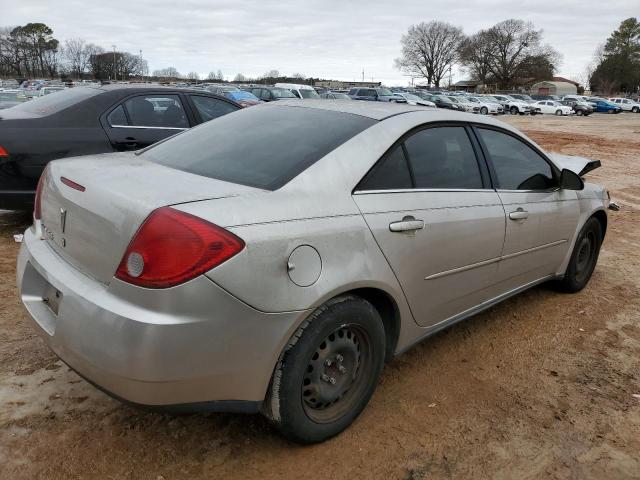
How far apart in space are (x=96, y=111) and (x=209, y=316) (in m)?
4.29

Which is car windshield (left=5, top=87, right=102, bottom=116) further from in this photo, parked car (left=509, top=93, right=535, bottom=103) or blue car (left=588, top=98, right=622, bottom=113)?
blue car (left=588, top=98, right=622, bottom=113)

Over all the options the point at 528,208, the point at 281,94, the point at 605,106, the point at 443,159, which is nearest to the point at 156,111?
the point at 443,159

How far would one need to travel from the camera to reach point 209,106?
6.53 meters

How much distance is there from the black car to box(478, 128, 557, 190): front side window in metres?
3.76

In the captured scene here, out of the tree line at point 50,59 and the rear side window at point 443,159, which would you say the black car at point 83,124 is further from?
the tree line at point 50,59

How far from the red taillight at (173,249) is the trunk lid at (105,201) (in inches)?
2.6

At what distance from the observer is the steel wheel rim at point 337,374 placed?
2.33m

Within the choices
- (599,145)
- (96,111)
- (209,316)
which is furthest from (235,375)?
(599,145)

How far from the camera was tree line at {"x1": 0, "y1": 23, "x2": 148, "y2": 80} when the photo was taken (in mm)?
84938

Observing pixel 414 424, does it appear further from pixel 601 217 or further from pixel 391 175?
pixel 601 217

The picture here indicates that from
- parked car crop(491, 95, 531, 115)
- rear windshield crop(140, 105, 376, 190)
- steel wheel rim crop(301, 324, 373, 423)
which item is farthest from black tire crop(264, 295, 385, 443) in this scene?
parked car crop(491, 95, 531, 115)

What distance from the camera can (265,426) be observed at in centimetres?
255

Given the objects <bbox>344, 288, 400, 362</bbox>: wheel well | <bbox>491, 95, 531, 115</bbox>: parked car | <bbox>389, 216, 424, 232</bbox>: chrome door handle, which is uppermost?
<bbox>389, 216, 424, 232</bbox>: chrome door handle

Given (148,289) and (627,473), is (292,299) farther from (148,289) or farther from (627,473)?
(627,473)
